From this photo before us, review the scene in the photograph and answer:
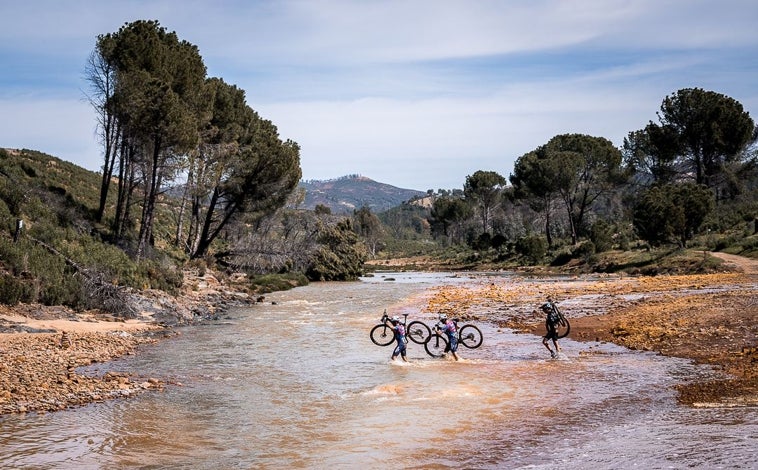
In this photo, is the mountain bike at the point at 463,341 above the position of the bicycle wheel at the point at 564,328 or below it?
below

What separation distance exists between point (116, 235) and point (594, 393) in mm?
31661

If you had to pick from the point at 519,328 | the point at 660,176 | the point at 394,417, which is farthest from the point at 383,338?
the point at 660,176

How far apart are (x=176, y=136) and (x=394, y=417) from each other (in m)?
28.0

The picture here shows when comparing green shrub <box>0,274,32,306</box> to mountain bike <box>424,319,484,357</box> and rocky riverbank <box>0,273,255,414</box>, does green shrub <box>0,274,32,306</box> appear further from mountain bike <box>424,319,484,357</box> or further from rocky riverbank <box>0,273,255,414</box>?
mountain bike <box>424,319,484,357</box>

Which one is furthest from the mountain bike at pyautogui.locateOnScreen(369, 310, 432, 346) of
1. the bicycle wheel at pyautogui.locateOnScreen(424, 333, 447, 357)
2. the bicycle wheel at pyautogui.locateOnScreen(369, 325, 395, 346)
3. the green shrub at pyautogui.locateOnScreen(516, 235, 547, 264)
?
the green shrub at pyautogui.locateOnScreen(516, 235, 547, 264)

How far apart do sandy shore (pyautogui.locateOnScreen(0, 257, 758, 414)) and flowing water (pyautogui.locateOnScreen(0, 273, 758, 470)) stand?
2.33 ft

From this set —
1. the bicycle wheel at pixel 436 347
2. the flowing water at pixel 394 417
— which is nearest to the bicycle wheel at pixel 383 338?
the flowing water at pixel 394 417

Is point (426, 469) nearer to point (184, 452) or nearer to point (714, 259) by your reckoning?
point (184, 452)

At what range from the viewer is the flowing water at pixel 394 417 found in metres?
9.77

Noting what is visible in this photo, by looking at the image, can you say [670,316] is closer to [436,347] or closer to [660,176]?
[436,347]

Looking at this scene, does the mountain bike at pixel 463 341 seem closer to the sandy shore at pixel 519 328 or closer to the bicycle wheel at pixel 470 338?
the bicycle wheel at pixel 470 338

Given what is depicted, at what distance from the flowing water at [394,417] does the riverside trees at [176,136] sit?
19357 millimetres

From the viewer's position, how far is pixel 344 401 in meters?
14.0

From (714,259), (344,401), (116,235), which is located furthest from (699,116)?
(344,401)
